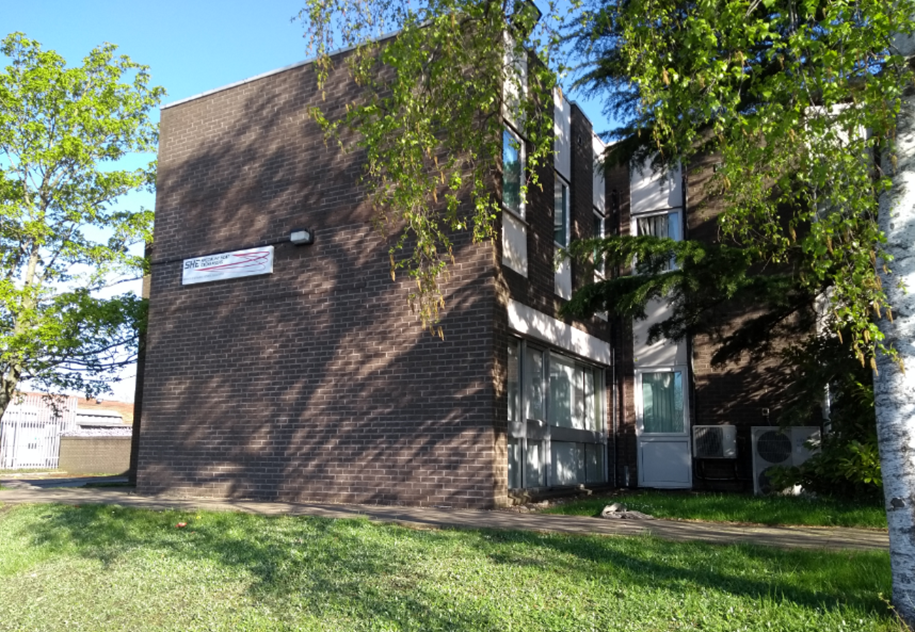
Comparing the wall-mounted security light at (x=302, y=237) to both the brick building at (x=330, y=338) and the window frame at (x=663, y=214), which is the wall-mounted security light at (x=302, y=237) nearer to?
the brick building at (x=330, y=338)

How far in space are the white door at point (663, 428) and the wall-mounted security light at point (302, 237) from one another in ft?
23.2

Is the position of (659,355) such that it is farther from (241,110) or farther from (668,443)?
(241,110)

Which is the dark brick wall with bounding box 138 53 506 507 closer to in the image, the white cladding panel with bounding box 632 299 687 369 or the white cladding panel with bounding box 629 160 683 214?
the white cladding panel with bounding box 632 299 687 369

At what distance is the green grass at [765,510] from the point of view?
8.42m

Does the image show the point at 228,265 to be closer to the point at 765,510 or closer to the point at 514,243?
the point at 514,243

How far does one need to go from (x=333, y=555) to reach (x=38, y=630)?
224 centimetres

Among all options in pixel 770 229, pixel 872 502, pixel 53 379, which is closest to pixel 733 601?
pixel 770 229

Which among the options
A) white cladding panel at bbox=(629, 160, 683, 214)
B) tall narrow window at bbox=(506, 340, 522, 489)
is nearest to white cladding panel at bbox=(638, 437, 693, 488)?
tall narrow window at bbox=(506, 340, 522, 489)

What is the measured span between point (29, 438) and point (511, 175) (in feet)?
91.5

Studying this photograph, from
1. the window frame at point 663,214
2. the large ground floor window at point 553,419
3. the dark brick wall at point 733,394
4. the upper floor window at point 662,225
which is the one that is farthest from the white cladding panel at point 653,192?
the large ground floor window at point 553,419

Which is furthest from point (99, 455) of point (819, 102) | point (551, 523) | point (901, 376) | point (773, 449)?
point (901, 376)

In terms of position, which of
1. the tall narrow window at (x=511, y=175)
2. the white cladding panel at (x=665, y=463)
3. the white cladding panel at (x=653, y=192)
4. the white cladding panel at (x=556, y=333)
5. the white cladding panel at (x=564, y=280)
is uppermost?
the white cladding panel at (x=653, y=192)

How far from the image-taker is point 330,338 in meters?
11.6

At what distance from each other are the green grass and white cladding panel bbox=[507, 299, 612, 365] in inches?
102
